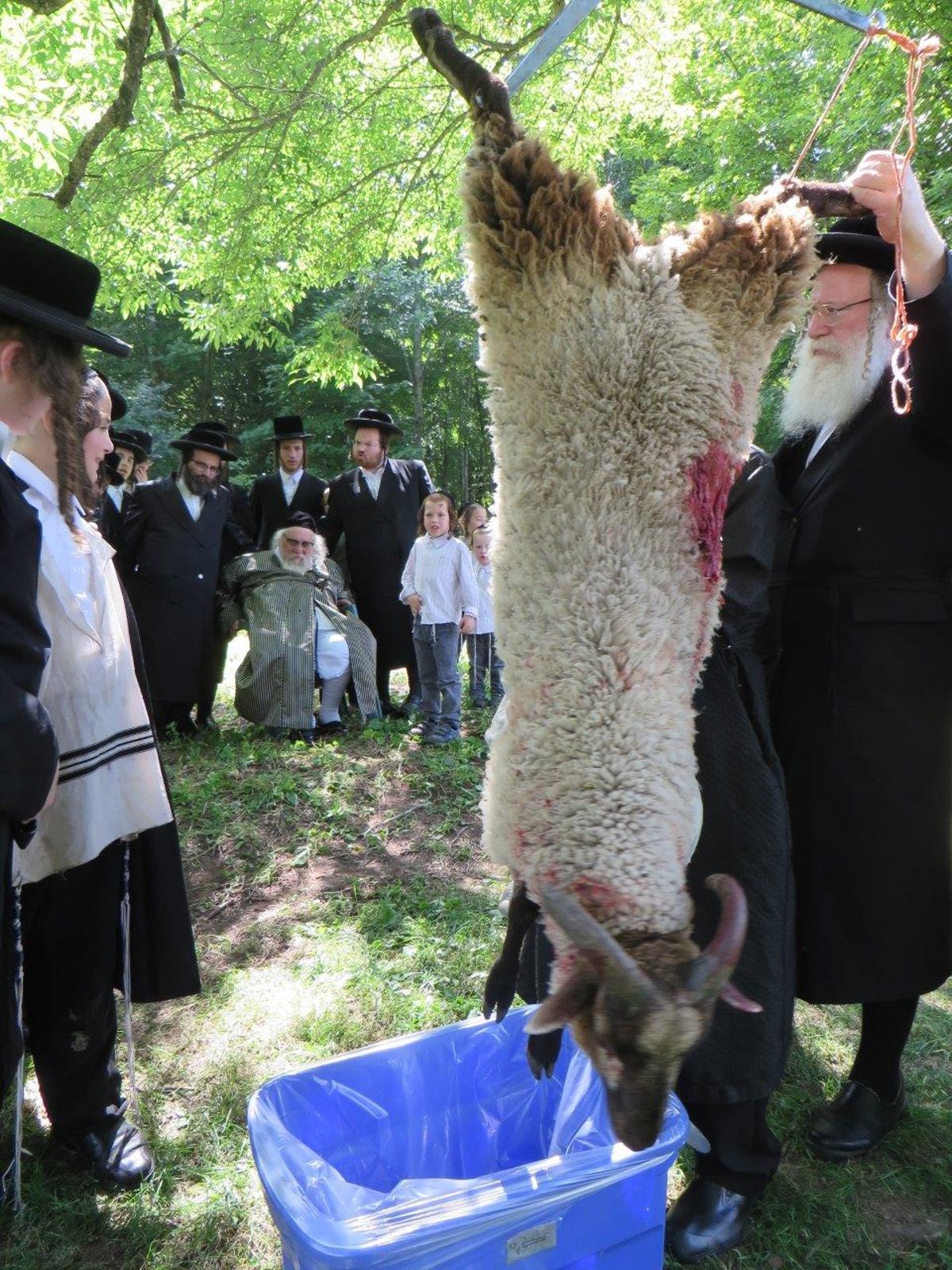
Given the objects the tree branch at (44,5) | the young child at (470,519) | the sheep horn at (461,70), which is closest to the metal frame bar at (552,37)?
the sheep horn at (461,70)

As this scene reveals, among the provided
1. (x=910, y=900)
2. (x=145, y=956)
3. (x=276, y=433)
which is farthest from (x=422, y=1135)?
(x=276, y=433)

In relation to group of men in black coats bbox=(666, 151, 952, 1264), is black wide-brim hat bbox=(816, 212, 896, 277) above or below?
above

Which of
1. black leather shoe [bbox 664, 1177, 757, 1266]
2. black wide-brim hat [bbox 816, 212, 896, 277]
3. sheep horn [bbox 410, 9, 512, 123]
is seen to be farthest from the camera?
black leather shoe [bbox 664, 1177, 757, 1266]

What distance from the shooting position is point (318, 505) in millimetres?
7949

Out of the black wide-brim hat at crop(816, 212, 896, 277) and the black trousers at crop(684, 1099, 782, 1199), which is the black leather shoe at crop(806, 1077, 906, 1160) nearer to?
the black trousers at crop(684, 1099, 782, 1199)

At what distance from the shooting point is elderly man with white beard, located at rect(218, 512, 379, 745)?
21.9 feet

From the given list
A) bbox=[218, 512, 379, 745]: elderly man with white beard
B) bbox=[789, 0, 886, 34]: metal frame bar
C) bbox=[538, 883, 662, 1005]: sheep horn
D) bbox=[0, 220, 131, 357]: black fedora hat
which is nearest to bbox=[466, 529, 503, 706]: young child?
bbox=[218, 512, 379, 745]: elderly man with white beard

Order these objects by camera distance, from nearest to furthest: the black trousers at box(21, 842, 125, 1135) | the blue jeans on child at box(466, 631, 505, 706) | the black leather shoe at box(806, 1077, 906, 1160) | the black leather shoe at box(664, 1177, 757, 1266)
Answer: the black leather shoe at box(664, 1177, 757, 1266), the black trousers at box(21, 842, 125, 1135), the black leather shoe at box(806, 1077, 906, 1160), the blue jeans on child at box(466, 631, 505, 706)

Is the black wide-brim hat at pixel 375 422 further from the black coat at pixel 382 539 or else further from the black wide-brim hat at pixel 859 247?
the black wide-brim hat at pixel 859 247

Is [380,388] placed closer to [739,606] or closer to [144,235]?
[144,235]

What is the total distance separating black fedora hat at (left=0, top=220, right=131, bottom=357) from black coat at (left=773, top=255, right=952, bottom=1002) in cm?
178

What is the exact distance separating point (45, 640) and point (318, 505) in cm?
644

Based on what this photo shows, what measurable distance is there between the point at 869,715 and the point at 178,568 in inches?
220

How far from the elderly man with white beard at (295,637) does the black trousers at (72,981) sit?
4.20 meters
